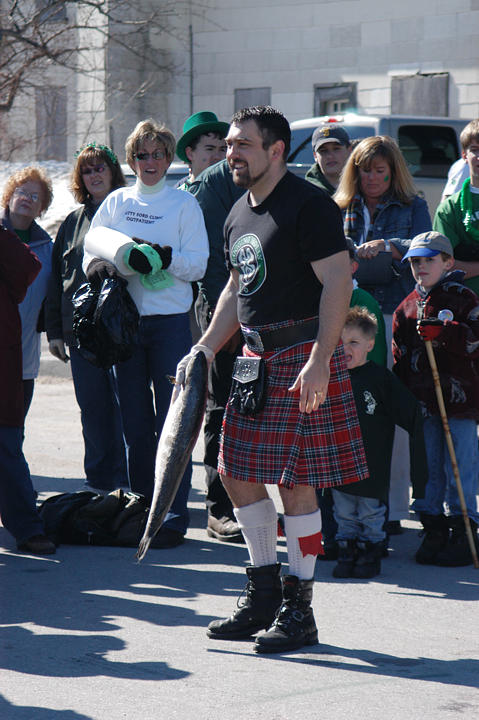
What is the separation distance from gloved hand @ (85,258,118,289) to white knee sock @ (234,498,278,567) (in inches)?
72.0

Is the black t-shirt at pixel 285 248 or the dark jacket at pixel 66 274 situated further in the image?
the dark jacket at pixel 66 274

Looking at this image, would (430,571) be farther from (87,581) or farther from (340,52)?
→ (340,52)

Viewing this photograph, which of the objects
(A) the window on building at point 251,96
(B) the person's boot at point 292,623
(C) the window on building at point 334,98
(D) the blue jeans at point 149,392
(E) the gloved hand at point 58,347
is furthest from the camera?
(A) the window on building at point 251,96

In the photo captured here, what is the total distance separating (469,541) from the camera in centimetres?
562

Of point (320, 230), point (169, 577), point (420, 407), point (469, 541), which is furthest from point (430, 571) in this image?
point (320, 230)

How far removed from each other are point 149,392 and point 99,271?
72 cm

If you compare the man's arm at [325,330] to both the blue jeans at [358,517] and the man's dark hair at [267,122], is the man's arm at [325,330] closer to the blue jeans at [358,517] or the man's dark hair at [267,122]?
the man's dark hair at [267,122]

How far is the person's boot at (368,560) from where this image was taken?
212 inches

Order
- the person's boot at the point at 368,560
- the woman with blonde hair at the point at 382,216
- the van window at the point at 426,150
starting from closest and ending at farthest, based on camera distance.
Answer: the person's boot at the point at 368,560, the woman with blonde hair at the point at 382,216, the van window at the point at 426,150

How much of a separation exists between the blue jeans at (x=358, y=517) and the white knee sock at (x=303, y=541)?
111 cm

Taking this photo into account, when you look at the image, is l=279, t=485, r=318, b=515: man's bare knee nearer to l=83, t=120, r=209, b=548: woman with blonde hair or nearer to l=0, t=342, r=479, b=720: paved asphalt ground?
l=0, t=342, r=479, b=720: paved asphalt ground

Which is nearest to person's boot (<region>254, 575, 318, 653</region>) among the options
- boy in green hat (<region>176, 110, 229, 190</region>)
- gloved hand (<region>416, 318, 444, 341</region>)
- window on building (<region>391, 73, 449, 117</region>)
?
gloved hand (<region>416, 318, 444, 341</region>)

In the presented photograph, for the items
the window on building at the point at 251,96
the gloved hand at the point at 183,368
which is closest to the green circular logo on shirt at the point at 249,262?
the gloved hand at the point at 183,368

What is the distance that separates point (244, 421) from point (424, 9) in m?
17.6
